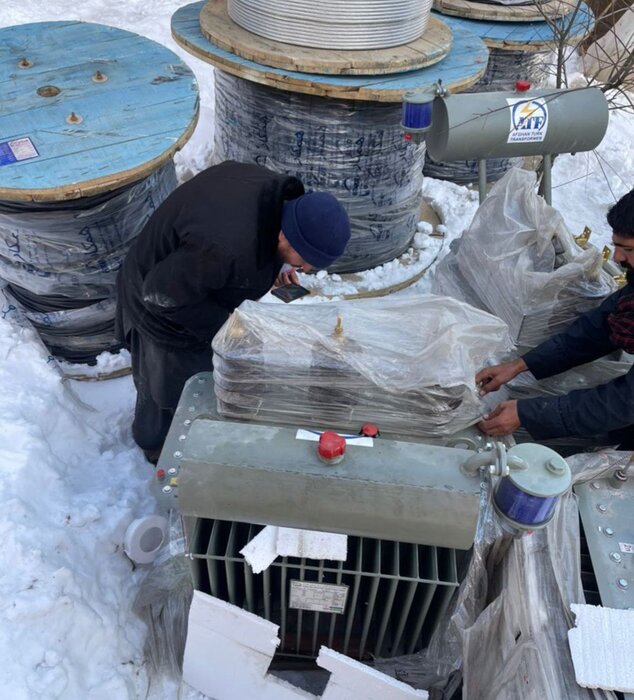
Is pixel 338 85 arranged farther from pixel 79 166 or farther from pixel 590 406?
pixel 590 406

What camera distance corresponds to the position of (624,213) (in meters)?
1.89

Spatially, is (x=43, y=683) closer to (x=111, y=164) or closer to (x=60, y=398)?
(x=60, y=398)

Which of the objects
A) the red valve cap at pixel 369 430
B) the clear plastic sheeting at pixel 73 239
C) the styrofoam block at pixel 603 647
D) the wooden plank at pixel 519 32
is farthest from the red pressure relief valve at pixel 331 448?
the wooden plank at pixel 519 32

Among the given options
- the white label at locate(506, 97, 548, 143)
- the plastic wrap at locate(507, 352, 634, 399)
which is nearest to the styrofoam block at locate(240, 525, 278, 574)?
the plastic wrap at locate(507, 352, 634, 399)

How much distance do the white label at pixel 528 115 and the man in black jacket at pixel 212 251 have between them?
1015mm

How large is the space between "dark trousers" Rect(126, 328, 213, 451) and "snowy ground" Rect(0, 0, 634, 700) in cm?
20

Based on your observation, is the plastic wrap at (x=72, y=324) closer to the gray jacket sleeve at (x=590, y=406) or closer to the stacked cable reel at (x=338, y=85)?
the stacked cable reel at (x=338, y=85)

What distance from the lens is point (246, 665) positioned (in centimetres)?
184

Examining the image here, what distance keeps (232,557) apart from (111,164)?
1.98 metres

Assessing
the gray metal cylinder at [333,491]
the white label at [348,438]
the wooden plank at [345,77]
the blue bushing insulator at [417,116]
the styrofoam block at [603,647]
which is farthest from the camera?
the wooden plank at [345,77]

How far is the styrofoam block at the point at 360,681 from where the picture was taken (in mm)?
1668

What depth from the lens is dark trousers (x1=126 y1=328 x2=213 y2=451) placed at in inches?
98.9

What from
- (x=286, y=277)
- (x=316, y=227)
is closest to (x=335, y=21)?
(x=286, y=277)

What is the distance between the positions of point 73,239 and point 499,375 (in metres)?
2.20
